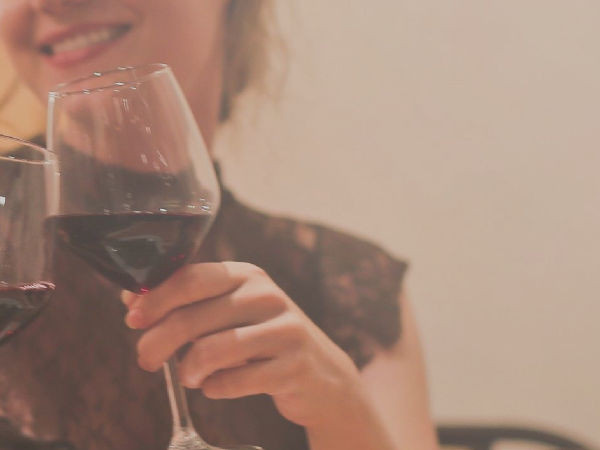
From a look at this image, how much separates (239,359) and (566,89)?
76cm

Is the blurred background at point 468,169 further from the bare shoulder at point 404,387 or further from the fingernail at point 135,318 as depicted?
the fingernail at point 135,318

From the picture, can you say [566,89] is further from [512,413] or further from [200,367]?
[200,367]

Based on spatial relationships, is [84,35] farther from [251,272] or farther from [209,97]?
[251,272]

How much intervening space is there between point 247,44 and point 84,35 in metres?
0.25

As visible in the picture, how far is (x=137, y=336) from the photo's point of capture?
1002mm

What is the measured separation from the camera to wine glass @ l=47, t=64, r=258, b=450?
0.56m

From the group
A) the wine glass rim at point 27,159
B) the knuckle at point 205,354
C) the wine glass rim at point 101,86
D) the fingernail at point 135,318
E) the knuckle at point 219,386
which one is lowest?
the knuckle at point 219,386

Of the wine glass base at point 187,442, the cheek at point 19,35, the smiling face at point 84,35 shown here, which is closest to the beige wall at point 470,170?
the smiling face at point 84,35

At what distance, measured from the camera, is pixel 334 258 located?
1109 millimetres

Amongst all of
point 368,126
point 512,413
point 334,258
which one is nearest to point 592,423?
point 512,413

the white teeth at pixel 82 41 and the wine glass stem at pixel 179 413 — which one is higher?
the white teeth at pixel 82 41

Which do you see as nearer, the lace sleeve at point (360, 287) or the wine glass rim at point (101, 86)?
the wine glass rim at point (101, 86)

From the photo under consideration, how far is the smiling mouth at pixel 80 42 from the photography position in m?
0.98

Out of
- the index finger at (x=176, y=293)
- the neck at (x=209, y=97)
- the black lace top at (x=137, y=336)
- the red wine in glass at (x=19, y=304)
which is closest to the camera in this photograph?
the red wine in glass at (x=19, y=304)
